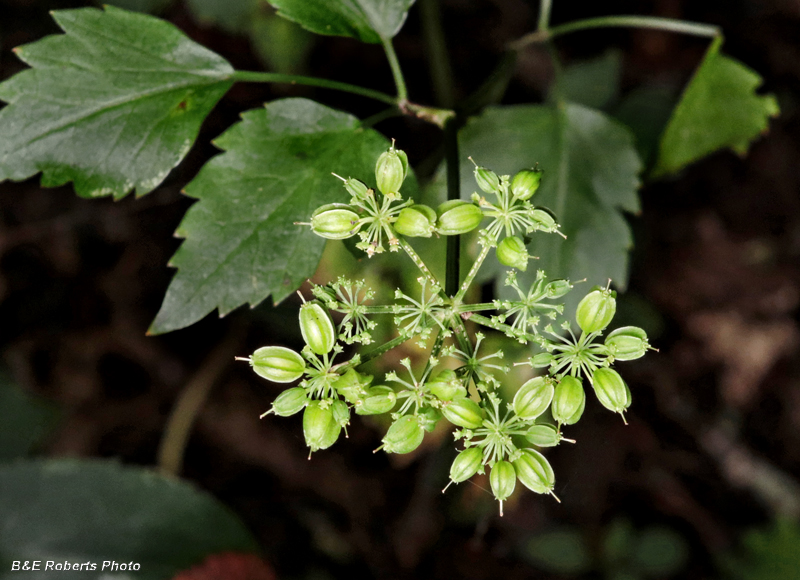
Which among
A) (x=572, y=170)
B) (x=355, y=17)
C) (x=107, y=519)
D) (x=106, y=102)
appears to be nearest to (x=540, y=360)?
(x=572, y=170)

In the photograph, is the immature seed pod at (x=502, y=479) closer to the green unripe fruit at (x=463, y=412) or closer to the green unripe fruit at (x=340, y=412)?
the green unripe fruit at (x=463, y=412)

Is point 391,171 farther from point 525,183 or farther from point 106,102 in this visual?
point 106,102

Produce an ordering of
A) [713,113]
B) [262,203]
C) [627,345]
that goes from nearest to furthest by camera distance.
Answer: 1. [627,345]
2. [262,203]
3. [713,113]

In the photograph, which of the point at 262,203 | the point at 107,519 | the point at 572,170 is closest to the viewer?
the point at 262,203

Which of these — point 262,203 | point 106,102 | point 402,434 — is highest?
point 106,102

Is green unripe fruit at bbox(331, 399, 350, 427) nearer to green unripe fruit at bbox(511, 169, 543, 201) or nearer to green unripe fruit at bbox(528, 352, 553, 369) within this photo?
green unripe fruit at bbox(528, 352, 553, 369)

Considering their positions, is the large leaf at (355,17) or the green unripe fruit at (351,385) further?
the large leaf at (355,17)

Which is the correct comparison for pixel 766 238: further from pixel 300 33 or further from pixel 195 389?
pixel 195 389

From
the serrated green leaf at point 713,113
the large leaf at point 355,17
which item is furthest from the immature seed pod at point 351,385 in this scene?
the serrated green leaf at point 713,113
